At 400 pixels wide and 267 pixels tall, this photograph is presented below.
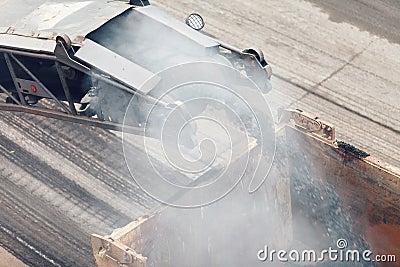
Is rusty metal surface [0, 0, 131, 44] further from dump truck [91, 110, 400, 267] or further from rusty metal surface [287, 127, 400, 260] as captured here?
rusty metal surface [287, 127, 400, 260]

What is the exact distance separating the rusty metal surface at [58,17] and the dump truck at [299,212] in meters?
2.13

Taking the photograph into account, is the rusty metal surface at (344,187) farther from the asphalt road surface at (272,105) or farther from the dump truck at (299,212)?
the asphalt road surface at (272,105)

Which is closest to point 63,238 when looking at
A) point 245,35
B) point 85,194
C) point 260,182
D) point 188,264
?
point 85,194

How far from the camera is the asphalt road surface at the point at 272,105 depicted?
9125 mm

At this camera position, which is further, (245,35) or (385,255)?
(245,35)

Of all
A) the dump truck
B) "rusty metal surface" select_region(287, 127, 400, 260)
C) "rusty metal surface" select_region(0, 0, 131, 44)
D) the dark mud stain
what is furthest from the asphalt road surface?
the dark mud stain

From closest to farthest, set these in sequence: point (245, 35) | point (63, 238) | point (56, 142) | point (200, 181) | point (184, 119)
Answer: point (184, 119), point (200, 181), point (63, 238), point (56, 142), point (245, 35)

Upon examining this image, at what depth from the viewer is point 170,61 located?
7.32 meters

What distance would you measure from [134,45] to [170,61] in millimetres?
468

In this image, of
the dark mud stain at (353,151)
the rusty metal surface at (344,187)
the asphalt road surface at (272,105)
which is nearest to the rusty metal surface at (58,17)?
the rusty metal surface at (344,187)

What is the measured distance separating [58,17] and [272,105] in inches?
174

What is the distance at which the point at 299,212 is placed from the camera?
27.5ft

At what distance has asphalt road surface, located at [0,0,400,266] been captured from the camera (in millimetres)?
9125

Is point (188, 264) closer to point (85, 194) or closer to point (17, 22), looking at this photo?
point (85, 194)
